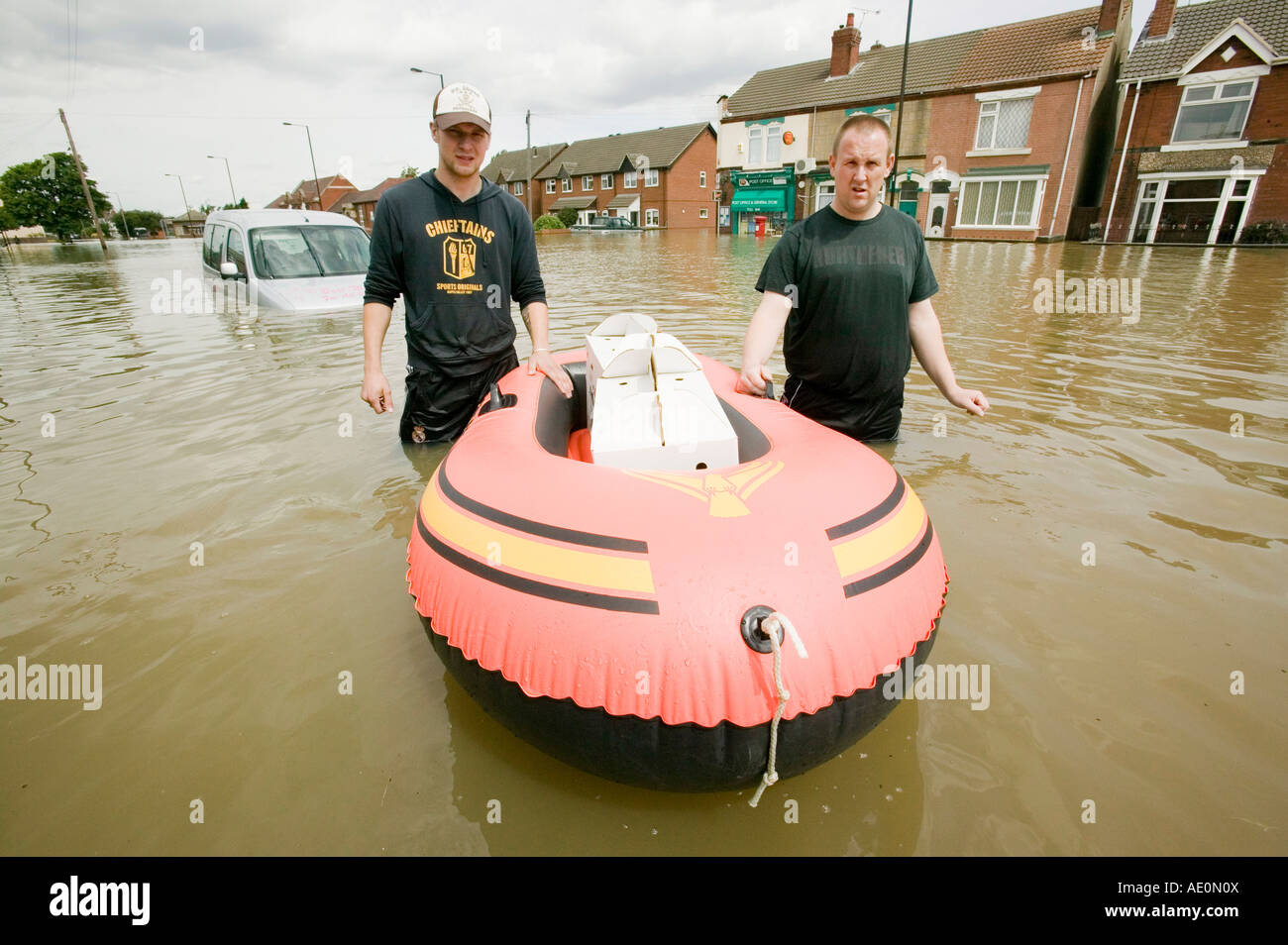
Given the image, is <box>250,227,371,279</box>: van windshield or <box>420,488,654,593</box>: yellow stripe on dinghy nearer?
<box>420,488,654,593</box>: yellow stripe on dinghy

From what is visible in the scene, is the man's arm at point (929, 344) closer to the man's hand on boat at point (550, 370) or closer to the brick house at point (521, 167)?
the man's hand on boat at point (550, 370)

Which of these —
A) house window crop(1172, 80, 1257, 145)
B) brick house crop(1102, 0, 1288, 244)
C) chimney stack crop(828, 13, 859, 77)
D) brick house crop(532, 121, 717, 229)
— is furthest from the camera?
brick house crop(532, 121, 717, 229)

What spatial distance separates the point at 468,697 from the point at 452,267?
2.51m

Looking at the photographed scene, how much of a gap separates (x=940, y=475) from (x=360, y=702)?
376 centimetres

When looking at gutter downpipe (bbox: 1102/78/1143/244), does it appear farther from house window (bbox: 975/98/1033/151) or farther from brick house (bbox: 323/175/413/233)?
brick house (bbox: 323/175/413/233)

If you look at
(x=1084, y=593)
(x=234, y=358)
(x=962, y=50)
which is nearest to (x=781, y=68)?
(x=962, y=50)

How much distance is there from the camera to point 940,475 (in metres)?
4.25

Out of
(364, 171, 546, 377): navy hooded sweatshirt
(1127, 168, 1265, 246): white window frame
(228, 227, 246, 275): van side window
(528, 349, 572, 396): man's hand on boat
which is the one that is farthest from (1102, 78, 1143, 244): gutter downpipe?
(228, 227, 246, 275): van side window

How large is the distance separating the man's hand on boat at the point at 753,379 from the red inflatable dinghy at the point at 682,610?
3.14 ft

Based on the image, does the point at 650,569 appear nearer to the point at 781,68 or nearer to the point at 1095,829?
the point at 1095,829

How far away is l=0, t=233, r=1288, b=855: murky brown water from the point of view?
6.33 ft

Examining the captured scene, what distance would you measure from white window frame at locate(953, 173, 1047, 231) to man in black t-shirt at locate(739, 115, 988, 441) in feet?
81.1

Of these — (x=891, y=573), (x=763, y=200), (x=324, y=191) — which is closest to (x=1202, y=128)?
(x=763, y=200)
